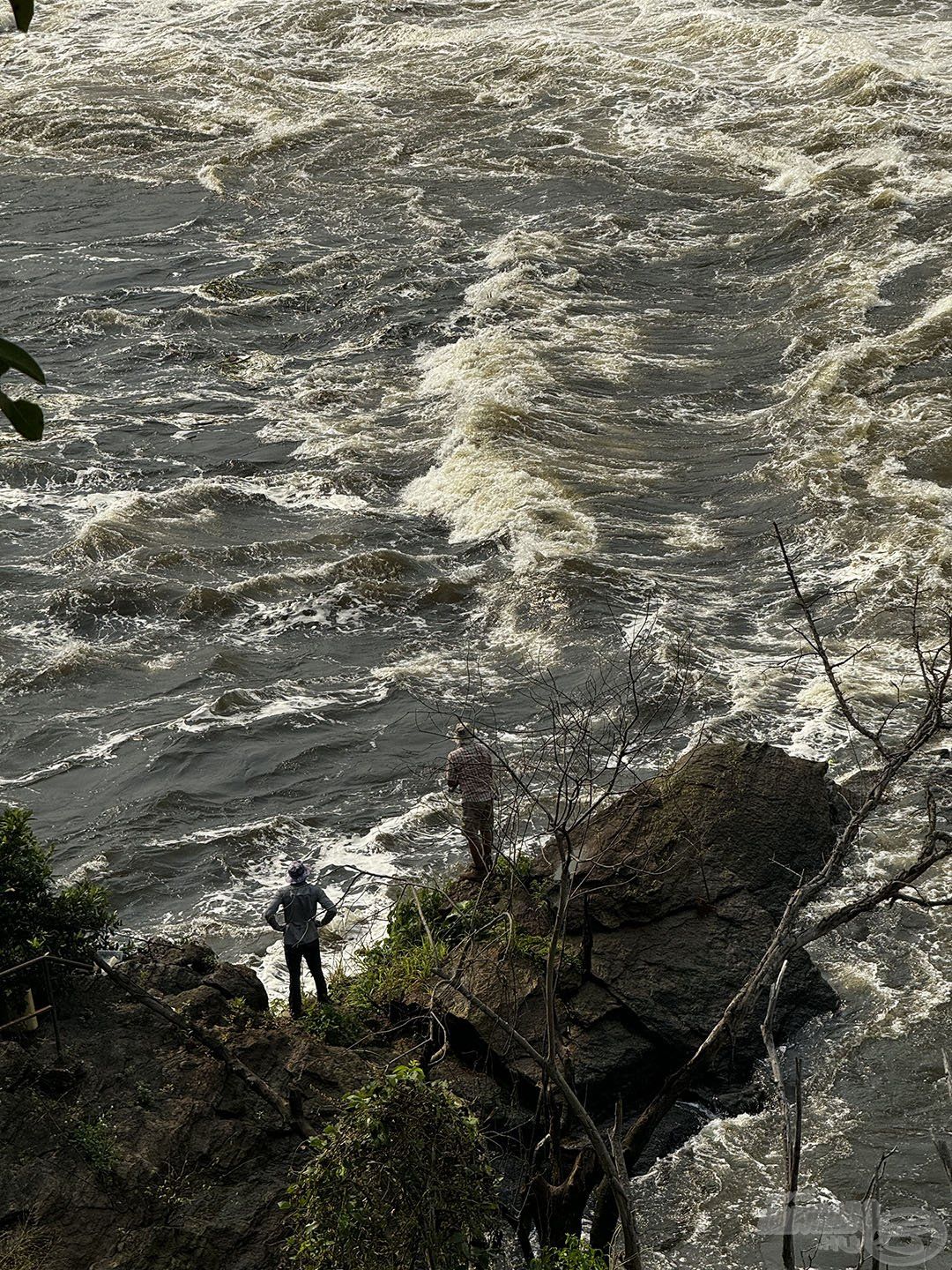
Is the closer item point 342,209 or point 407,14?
point 342,209

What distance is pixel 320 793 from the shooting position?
44.3 ft

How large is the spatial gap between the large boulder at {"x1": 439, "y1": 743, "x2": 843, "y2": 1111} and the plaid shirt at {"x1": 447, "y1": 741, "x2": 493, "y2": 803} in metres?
0.71

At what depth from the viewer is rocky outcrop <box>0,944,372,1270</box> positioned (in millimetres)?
7430

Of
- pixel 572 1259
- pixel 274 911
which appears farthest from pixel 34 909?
pixel 572 1259

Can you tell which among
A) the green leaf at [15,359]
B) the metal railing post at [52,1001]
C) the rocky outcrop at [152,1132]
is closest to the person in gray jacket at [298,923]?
the rocky outcrop at [152,1132]

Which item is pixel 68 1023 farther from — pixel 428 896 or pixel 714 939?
pixel 714 939

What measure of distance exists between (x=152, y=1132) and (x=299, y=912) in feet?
6.58

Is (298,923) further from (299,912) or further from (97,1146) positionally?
(97,1146)

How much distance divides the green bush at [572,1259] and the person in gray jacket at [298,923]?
8.94 ft

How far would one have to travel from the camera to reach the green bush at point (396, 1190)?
6.67 m

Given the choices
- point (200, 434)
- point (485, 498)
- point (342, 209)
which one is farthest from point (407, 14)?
point (485, 498)

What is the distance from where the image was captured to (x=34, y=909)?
8695mm

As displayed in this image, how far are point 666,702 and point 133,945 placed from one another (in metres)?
6.16

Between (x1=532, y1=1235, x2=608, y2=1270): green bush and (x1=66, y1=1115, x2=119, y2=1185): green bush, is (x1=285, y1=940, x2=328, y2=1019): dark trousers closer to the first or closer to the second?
(x1=66, y1=1115, x2=119, y2=1185): green bush
